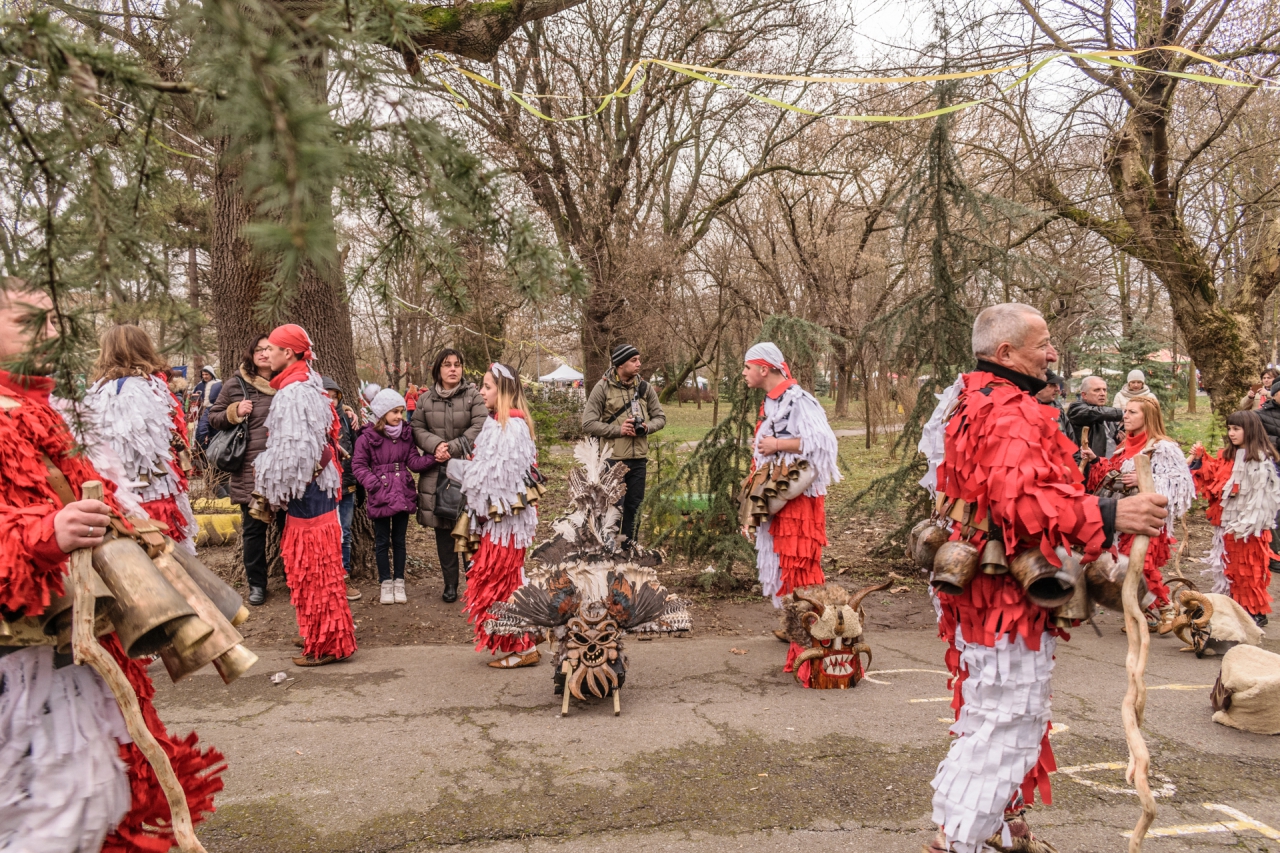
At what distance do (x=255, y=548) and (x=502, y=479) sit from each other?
2640mm

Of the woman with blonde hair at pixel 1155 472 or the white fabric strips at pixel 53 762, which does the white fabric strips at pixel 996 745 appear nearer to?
the white fabric strips at pixel 53 762

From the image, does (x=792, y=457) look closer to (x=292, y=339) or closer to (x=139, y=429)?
(x=292, y=339)

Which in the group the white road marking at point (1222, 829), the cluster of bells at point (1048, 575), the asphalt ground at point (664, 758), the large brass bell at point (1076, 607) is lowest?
the white road marking at point (1222, 829)

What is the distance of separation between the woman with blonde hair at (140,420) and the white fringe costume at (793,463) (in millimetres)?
3679

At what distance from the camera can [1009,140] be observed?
9875mm

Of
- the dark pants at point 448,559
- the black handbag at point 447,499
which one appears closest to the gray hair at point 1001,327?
the black handbag at point 447,499

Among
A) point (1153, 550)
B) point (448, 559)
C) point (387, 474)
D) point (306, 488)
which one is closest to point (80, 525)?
point (306, 488)

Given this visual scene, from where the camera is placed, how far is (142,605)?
2020mm

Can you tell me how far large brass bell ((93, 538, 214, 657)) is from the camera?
2.02 meters

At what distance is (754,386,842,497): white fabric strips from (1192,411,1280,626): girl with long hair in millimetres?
3309

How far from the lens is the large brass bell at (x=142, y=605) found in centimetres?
202

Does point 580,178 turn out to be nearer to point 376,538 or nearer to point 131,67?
point 376,538

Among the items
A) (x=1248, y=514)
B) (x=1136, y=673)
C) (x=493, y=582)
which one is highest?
(x=1136, y=673)

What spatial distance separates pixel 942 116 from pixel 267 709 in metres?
6.55
